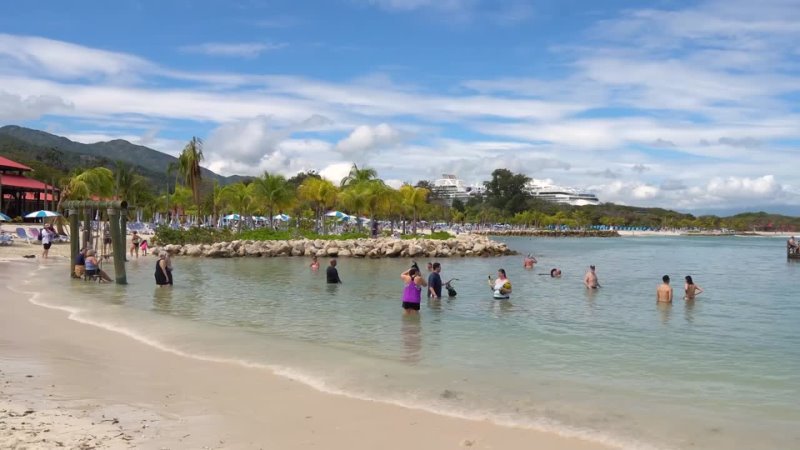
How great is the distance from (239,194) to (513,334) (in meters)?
50.0

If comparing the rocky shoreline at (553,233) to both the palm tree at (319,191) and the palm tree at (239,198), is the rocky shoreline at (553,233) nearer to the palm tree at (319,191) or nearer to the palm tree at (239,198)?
the palm tree at (239,198)

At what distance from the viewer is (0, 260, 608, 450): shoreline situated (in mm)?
6277

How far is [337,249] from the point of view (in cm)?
4184

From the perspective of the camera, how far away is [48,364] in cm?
927

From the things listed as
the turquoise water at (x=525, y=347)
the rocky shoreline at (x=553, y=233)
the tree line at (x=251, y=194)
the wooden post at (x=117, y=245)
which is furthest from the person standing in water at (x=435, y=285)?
the rocky shoreline at (x=553, y=233)

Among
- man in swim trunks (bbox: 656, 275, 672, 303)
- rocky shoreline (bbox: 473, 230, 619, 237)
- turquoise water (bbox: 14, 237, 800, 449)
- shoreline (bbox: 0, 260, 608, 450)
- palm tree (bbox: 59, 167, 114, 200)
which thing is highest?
palm tree (bbox: 59, 167, 114, 200)

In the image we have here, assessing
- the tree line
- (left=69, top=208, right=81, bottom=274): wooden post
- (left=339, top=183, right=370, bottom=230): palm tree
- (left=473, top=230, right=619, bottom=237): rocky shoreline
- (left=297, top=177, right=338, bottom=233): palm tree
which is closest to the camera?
(left=69, top=208, right=81, bottom=274): wooden post

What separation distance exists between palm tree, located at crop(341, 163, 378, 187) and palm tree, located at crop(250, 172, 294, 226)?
10916mm

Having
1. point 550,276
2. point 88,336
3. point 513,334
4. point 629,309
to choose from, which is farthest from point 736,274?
point 88,336

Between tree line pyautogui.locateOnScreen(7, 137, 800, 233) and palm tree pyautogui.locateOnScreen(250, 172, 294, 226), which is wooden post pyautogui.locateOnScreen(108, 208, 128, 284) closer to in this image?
tree line pyautogui.locateOnScreen(7, 137, 800, 233)

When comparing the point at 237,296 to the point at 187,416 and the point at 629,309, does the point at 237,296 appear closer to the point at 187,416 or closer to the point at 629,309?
the point at 629,309

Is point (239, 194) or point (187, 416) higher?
point (239, 194)

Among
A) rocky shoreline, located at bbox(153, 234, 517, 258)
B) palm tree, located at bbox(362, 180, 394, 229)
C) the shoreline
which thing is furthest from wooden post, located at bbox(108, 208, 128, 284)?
palm tree, located at bbox(362, 180, 394, 229)

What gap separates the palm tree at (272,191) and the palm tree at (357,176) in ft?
35.8
